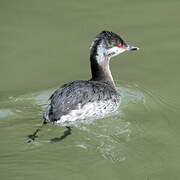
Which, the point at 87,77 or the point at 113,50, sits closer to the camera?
the point at 113,50

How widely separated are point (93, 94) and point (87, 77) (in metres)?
1.24

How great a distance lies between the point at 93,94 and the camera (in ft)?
24.3

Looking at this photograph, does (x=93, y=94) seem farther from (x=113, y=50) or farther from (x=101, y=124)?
(x=113, y=50)

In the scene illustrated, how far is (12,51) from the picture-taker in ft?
30.5

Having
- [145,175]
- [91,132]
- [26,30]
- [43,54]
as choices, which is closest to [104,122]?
[91,132]

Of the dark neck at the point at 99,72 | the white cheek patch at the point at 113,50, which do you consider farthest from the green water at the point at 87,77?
the white cheek patch at the point at 113,50

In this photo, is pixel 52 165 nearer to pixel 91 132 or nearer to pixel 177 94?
pixel 91 132

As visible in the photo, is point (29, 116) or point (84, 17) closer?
point (29, 116)

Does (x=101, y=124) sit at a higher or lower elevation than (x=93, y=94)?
lower

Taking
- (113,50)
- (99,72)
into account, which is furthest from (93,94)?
(113,50)

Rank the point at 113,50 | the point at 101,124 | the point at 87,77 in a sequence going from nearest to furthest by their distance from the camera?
1. the point at 101,124
2. the point at 113,50
3. the point at 87,77

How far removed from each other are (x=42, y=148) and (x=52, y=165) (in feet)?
1.37

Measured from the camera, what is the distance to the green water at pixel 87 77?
6.33 metres

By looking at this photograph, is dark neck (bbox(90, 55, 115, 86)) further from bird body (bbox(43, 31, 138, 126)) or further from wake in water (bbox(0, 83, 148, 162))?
wake in water (bbox(0, 83, 148, 162))
